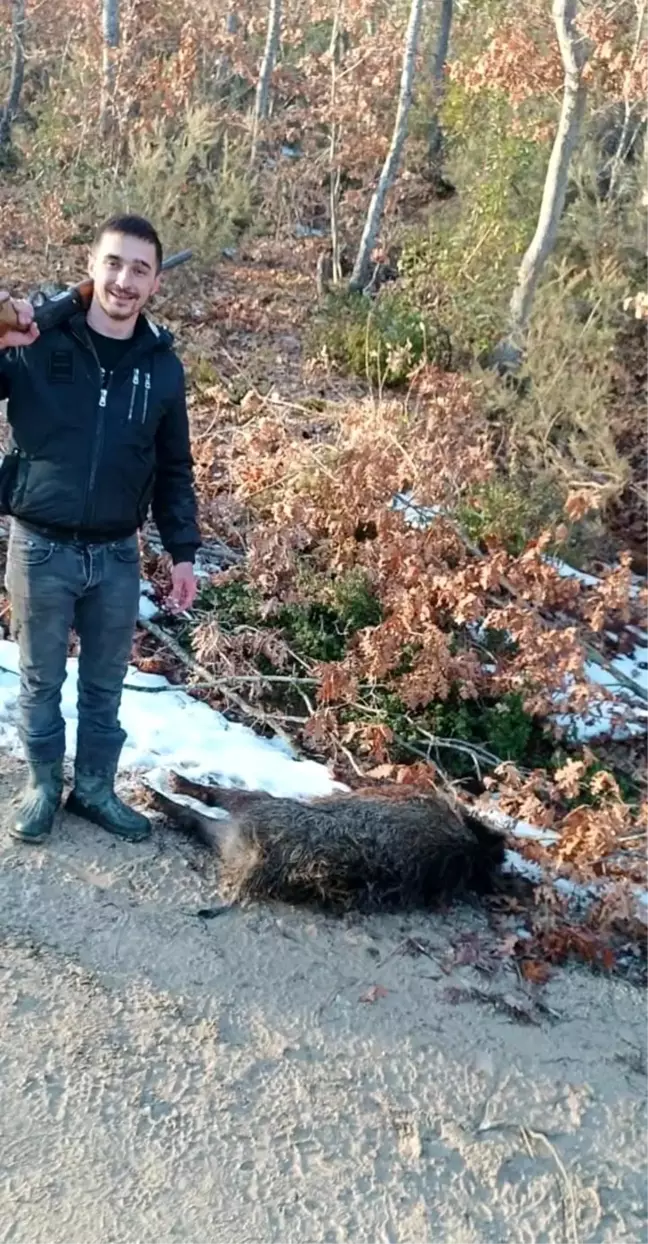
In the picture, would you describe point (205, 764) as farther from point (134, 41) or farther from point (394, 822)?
point (134, 41)

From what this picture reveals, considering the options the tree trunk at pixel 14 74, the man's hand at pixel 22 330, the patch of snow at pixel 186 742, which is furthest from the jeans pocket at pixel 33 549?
the tree trunk at pixel 14 74

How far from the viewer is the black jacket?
329 cm

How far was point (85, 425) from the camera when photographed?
3324 mm

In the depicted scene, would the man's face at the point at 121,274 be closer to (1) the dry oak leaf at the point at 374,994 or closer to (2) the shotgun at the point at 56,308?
(2) the shotgun at the point at 56,308

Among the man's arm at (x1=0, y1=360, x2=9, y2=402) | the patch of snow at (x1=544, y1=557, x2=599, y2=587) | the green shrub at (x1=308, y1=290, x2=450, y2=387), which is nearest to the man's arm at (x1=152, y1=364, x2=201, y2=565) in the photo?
the man's arm at (x1=0, y1=360, x2=9, y2=402)

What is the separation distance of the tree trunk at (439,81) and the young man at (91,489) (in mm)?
11188

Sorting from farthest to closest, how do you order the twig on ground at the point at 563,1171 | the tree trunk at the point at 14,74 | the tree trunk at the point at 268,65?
1. the tree trunk at the point at 14,74
2. the tree trunk at the point at 268,65
3. the twig on ground at the point at 563,1171

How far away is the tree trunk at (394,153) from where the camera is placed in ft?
34.3

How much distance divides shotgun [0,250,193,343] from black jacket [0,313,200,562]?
3 cm

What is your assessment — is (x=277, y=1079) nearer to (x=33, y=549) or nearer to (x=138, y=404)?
(x=33, y=549)

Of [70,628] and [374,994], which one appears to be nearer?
[374,994]

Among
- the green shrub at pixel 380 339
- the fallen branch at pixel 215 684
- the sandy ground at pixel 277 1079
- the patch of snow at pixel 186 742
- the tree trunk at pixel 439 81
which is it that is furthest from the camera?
the tree trunk at pixel 439 81

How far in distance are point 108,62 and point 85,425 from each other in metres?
10.7

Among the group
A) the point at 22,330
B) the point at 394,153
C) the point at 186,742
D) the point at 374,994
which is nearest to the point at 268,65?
the point at 394,153
